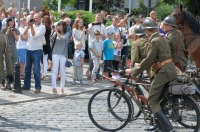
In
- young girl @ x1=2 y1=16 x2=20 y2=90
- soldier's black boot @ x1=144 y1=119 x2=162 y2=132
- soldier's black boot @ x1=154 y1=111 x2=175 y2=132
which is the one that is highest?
young girl @ x1=2 y1=16 x2=20 y2=90

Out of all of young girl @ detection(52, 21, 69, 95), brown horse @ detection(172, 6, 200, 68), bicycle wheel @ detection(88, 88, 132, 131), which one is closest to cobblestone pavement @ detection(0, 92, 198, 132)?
bicycle wheel @ detection(88, 88, 132, 131)

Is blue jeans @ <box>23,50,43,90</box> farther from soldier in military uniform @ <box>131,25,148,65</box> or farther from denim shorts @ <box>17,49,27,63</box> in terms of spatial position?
soldier in military uniform @ <box>131,25,148,65</box>

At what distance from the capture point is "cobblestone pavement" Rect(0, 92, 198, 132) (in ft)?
33.1

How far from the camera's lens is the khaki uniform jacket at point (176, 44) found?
11.2m

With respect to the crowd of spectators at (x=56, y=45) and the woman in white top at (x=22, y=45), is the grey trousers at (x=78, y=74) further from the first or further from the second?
the woman in white top at (x=22, y=45)

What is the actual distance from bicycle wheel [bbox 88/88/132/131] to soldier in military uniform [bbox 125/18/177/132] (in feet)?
2.36

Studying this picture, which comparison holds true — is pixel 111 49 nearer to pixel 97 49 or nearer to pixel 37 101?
pixel 97 49

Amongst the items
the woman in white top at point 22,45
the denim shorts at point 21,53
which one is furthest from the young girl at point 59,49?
the denim shorts at point 21,53

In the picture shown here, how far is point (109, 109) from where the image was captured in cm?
1027

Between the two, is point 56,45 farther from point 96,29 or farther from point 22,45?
point 96,29

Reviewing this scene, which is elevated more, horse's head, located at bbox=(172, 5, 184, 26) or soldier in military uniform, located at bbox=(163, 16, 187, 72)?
horse's head, located at bbox=(172, 5, 184, 26)

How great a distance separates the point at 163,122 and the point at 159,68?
35.0 inches

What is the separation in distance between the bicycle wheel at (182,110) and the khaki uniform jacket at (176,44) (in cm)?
199

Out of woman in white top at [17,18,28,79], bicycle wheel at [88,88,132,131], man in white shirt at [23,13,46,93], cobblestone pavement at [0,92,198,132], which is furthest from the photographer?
woman in white top at [17,18,28,79]
